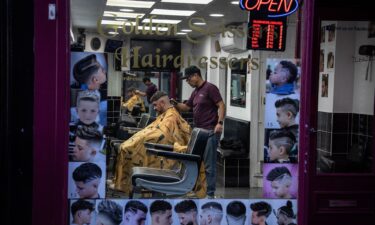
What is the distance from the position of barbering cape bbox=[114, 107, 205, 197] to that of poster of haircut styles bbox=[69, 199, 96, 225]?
0.22 meters

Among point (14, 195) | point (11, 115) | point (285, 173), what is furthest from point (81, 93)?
point (285, 173)

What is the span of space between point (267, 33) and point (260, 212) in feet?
4.27

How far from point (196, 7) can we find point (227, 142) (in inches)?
42.7

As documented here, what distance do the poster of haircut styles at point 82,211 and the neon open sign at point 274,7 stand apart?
1762 millimetres

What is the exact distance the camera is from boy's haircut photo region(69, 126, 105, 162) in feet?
11.7

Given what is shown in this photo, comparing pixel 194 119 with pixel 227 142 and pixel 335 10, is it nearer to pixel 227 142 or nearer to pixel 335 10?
pixel 227 142

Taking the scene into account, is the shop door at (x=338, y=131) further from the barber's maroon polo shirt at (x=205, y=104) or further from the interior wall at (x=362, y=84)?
the barber's maroon polo shirt at (x=205, y=104)

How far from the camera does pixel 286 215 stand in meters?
3.85

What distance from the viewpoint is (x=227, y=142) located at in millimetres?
4078

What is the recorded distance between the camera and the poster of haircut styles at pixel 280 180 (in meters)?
3.80

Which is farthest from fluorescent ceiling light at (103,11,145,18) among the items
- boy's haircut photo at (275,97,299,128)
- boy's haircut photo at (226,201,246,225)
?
boy's haircut photo at (226,201,246,225)

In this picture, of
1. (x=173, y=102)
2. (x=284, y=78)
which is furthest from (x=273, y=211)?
(x=173, y=102)

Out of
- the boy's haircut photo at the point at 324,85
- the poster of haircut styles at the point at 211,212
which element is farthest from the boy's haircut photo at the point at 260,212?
the boy's haircut photo at the point at 324,85

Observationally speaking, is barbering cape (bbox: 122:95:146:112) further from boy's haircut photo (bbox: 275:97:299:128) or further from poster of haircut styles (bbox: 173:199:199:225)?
boy's haircut photo (bbox: 275:97:299:128)
